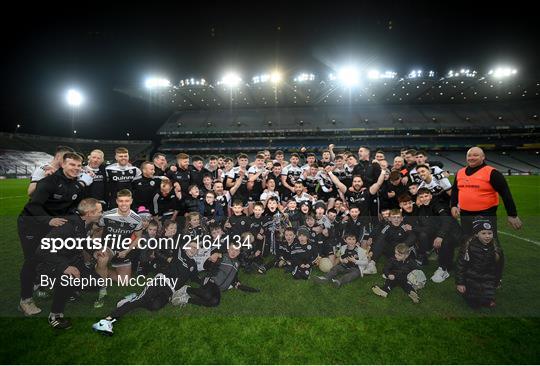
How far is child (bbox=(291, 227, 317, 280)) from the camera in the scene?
5.14 metres

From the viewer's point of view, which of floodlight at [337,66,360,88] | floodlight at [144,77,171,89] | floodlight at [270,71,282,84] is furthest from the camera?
floodlight at [144,77,171,89]

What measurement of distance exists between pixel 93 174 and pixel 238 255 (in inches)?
143

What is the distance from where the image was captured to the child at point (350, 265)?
498cm

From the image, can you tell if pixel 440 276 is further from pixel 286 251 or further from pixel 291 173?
pixel 291 173

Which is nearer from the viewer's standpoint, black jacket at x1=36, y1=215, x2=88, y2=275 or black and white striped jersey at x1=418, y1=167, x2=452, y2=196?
black jacket at x1=36, y1=215, x2=88, y2=275

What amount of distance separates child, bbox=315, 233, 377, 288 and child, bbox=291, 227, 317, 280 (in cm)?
30

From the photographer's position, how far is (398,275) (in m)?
4.50

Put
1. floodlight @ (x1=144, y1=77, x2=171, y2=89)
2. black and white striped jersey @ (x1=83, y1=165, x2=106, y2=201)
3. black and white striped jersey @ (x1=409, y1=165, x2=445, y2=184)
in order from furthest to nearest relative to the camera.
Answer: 1. floodlight @ (x1=144, y1=77, x2=171, y2=89)
2. black and white striped jersey @ (x1=409, y1=165, x2=445, y2=184)
3. black and white striped jersey @ (x1=83, y1=165, x2=106, y2=201)

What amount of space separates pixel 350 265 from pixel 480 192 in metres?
2.65

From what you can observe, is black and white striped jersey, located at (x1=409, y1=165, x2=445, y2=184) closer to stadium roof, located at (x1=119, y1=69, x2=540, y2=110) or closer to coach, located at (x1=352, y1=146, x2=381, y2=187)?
coach, located at (x1=352, y1=146, x2=381, y2=187)

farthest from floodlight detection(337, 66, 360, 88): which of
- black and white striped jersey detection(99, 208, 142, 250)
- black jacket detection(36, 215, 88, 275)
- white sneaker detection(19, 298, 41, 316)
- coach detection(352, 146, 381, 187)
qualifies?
white sneaker detection(19, 298, 41, 316)

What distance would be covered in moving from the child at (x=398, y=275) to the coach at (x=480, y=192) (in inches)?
47.2

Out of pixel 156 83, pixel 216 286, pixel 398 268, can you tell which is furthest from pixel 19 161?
pixel 398 268

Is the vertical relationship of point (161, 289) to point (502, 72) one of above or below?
below
